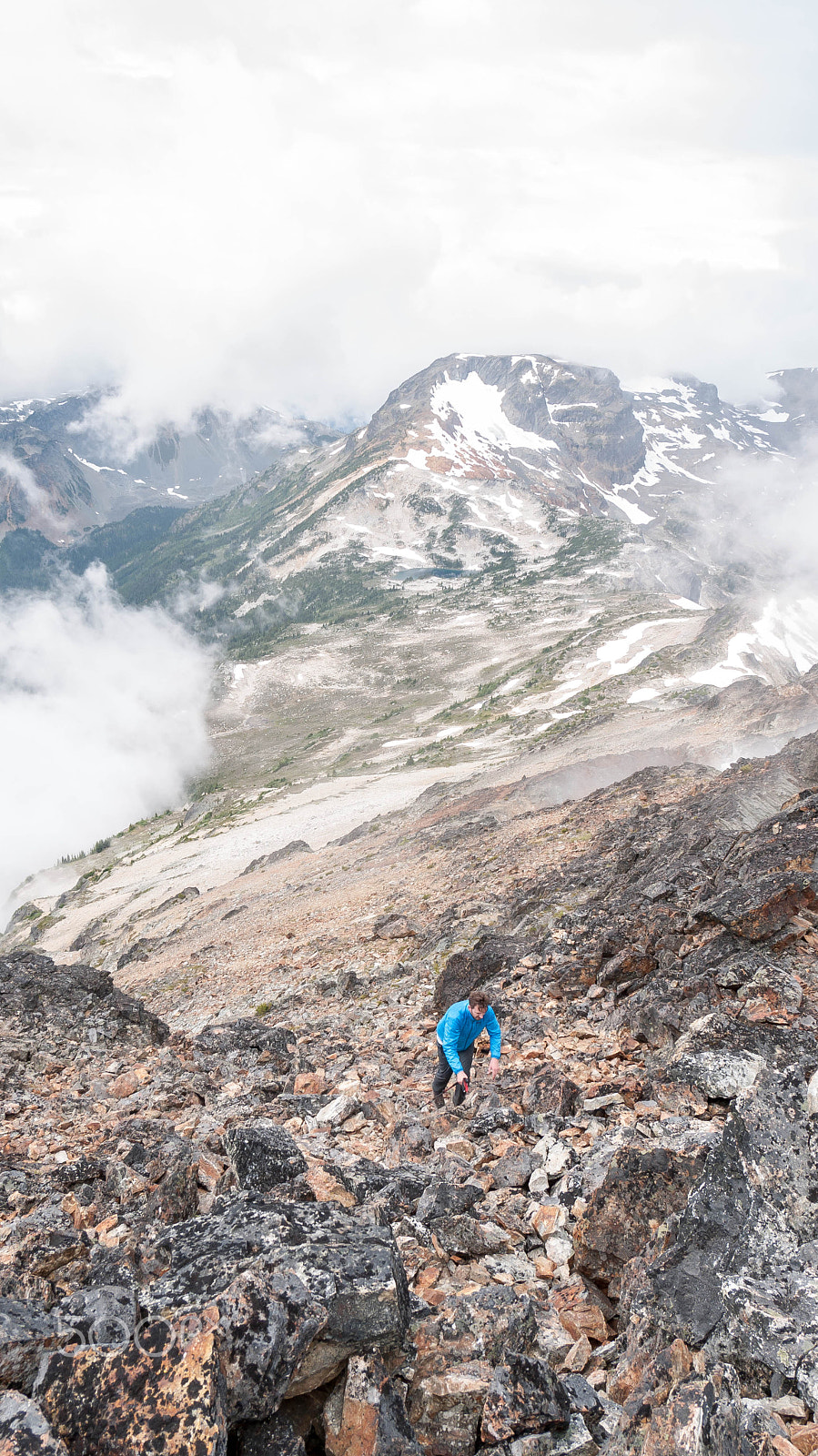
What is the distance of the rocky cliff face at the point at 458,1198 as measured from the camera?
10.6ft

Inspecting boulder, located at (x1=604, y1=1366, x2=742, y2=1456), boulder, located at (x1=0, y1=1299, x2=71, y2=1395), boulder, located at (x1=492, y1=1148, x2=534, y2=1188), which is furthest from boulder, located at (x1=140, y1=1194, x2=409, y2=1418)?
boulder, located at (x1=492, y1=1148, x2=534, y2=1188)

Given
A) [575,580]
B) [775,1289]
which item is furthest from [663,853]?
[575,580]

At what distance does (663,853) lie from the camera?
14.5 m

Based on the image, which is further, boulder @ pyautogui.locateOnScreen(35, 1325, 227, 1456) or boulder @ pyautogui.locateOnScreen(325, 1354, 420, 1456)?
boulder @ pyautogui.locateOnScreen(325, 1354, 420, 1456)

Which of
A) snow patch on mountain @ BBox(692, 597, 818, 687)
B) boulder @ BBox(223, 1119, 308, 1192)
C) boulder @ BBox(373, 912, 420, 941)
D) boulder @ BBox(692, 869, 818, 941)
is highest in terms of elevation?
boulder @ BBox(223, 1119, 308, 1192)

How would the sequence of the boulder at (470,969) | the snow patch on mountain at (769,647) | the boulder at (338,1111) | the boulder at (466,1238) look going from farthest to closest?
1. the snow patch on mountain at (769,647)
2. the boulder at (470,969)
3. the boulder at (338,1111)
4. the boulder at (466,1238)

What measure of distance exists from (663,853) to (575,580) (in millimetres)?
151948

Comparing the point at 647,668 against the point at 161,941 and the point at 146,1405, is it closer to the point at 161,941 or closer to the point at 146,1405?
the point at 161,941

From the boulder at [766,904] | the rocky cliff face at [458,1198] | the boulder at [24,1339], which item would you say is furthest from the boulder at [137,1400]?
the boulder at [766,904]

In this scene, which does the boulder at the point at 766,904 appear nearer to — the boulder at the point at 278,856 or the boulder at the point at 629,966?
the boulder at the point at 629,966

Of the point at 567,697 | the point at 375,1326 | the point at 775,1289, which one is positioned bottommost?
the point at 567,697

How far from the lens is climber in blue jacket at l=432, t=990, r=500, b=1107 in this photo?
27.5 feet

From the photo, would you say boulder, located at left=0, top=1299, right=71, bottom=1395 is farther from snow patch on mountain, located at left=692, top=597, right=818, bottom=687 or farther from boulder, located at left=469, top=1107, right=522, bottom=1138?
snow patch on mountain, located at left=692, top=597, right=818, bottom=687

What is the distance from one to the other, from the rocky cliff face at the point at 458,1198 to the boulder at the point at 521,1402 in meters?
0.02
